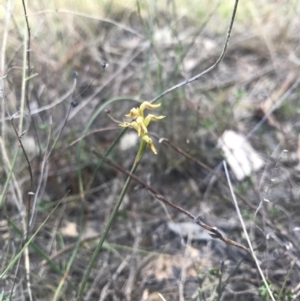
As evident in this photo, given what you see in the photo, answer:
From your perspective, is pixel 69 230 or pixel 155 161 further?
pixel 155 161

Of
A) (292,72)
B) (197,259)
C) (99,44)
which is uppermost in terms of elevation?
(99,44)

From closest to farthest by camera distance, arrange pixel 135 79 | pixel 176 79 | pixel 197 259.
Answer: pixel 197 259 < pixel 176 79 < pixel 135 79

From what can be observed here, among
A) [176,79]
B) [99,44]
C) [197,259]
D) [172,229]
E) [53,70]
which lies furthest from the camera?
[99,44]

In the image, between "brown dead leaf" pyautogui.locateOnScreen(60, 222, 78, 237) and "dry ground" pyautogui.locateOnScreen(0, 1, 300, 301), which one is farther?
"brown dead leaf" pyautogui.locateOnScreen(60, 222, 78, 237)

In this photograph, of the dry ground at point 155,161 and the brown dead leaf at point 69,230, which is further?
the brown dead leaf at point 69,230

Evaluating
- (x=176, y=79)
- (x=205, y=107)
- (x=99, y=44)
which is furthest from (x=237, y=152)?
(x=99, y=44)

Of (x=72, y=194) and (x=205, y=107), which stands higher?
(x=205, y=107)

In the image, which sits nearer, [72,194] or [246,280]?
[246,280]

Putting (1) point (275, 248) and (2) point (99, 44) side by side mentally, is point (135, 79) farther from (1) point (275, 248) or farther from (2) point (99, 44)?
(1) point (275, 248)
